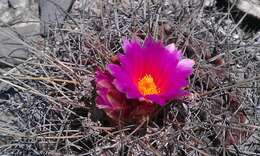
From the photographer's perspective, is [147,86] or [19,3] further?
[19,3]

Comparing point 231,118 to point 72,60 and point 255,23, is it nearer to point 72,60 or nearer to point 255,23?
point 72,60

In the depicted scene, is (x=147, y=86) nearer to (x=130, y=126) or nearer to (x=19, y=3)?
(x=130, y=126)

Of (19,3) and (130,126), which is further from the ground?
(19,3)

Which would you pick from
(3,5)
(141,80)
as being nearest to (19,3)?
(3,5)

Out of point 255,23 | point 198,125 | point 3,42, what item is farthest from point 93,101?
point 255,23

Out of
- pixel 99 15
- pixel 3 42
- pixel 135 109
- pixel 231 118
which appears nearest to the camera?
pixel 135 109

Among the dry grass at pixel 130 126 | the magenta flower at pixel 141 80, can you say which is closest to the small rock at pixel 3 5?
the dry grass at pixel 130 126
